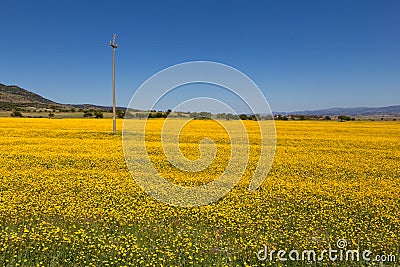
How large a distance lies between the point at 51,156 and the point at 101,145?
17.6 ft

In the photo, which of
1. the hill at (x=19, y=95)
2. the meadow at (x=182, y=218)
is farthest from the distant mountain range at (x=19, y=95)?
the meadow at (x=182, y=218)

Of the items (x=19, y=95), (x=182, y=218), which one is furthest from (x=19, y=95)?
(x=182, y=218)

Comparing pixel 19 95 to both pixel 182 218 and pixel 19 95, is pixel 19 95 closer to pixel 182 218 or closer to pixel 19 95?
pixel 19 95

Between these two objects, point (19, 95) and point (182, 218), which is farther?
point (19, 95)

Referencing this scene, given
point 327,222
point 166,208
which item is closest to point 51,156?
point 166,208

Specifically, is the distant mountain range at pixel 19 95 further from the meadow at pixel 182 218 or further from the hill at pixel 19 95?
the meadow at pixel 182 218

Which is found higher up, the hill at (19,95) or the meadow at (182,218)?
the hill at (19,95)

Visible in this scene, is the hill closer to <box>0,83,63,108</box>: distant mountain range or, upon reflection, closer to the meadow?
<box>0,83,63,108</box>: distant mountain range

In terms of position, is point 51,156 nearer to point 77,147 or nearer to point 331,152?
point 77,147

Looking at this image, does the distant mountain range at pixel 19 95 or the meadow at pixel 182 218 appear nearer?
the meadow at pixel 182 218

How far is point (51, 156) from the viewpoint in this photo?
17.1 meters

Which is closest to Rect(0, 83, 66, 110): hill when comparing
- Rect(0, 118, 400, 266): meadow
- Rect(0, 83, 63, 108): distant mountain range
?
Rect(0, 83, 63, 108): distant mountain range

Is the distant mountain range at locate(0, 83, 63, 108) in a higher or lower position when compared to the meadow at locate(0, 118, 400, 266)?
higher

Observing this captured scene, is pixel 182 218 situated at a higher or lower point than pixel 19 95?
lower
